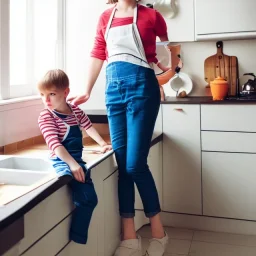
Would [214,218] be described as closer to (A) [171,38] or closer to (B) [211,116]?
(B) [211,116]

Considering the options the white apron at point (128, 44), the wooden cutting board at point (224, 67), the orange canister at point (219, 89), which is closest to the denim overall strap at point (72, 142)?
the white apron at point (128, 44)

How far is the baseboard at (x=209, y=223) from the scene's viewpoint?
2.67 m

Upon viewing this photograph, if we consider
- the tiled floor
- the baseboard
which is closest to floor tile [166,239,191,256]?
the tiled floor

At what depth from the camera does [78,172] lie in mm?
1637

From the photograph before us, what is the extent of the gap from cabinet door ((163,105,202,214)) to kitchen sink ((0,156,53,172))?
1091 mm

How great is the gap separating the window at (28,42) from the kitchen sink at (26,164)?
54 cm

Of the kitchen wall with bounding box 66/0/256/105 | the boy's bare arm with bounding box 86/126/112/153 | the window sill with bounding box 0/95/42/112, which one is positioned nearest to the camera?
the boy's bare arm with bounding box 86/126/112/153

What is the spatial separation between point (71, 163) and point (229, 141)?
1.31 meters

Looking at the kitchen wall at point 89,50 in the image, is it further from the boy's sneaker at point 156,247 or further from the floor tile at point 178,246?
the boy's sneaker at point 156,247

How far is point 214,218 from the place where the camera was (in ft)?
8.96

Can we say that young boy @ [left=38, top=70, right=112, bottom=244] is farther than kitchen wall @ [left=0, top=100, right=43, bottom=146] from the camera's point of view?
No

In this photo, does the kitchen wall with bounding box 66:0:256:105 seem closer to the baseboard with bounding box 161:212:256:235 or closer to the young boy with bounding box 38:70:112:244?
the baseboard with bounding box 161:212:256:235

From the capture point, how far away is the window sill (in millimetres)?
2253

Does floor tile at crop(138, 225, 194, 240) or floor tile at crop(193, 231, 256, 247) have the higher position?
floor tile at crop(138, 225, 194, 240)
